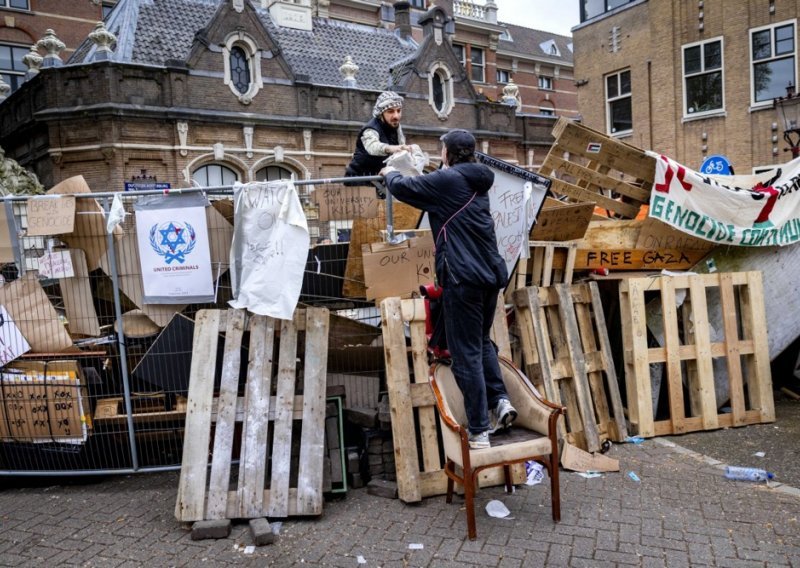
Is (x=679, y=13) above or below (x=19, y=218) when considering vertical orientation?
above

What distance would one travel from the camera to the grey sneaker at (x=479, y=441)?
11.8 feet

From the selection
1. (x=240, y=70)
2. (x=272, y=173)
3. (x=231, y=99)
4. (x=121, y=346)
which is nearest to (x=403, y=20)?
(x=240, y=70)

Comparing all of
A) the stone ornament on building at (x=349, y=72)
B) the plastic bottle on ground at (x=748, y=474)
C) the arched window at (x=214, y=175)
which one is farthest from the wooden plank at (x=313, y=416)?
the stone ornament on building at (x=349, y=72)

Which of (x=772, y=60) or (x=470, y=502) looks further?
(x=772, y=60)

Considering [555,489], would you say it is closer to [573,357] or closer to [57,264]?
[573,357]

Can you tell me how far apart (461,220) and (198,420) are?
2.11 meters

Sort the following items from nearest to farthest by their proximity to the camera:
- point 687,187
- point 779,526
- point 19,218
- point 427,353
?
point 779,526 → point 427,353 → point 19,218 → point 687,187

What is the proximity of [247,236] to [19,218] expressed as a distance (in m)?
1.77

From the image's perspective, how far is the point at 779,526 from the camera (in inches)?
142

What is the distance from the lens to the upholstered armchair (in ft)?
11.5

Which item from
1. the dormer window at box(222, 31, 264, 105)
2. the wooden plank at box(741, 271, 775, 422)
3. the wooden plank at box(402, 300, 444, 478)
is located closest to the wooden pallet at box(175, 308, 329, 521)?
the wooden plank at box(402, 300, 444, 478)

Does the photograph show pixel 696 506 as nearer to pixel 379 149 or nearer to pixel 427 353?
pixel 427 353

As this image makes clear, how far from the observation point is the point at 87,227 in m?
4.64

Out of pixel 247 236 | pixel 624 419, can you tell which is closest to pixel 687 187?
pixel 624 419
